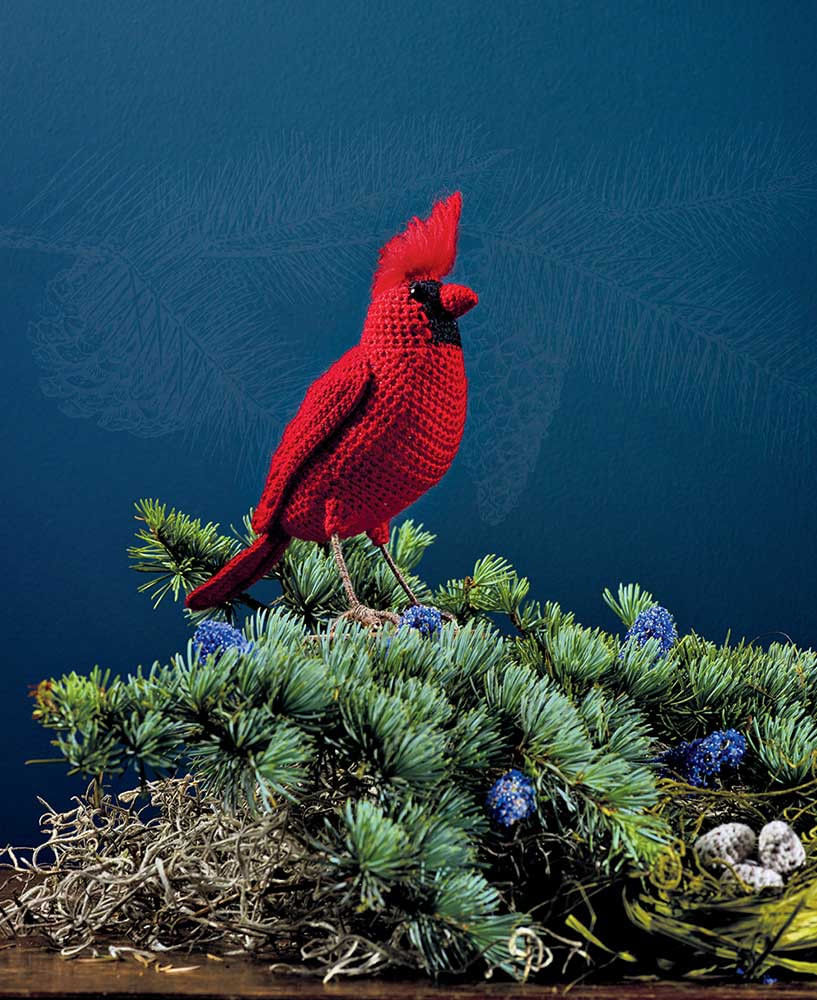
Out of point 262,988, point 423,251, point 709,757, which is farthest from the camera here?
point 423,251

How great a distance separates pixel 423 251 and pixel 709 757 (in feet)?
1.06

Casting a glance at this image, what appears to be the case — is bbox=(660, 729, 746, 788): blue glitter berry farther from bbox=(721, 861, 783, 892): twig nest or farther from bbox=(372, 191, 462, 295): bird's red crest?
bbox=(372, 191, 462, 295): bird's red crest

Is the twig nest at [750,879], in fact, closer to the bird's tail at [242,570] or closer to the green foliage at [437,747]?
the green foliage at [437,747]

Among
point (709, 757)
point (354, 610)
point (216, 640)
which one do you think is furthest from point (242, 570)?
point (709, 757)

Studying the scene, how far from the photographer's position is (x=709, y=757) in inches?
21.7

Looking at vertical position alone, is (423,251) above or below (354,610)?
above

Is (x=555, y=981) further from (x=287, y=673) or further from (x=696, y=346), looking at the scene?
(x=696, y=346)

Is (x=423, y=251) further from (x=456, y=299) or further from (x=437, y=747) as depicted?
(x=437, y=747)

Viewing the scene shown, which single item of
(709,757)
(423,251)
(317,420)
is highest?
(423,251)

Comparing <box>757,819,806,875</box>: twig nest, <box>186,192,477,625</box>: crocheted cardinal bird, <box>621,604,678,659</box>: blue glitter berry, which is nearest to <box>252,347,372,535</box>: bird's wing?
<box>186,192,477,625</box>: crocheted cardinal bird

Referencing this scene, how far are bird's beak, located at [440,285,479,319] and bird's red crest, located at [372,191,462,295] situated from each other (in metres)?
0.03

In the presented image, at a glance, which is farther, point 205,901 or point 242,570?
point 242,570

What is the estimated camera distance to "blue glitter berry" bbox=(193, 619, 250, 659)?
1.59ft

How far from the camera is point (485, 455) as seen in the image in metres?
1.12
